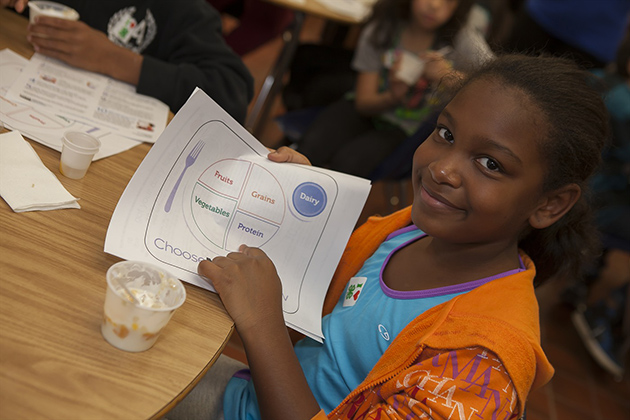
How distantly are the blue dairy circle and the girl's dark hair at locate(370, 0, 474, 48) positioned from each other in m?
1.60

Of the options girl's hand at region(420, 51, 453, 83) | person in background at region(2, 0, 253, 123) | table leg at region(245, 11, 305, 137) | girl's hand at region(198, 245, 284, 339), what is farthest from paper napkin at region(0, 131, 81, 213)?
table leg at region(245, 11, 305, 137)

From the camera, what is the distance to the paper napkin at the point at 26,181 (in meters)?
0.85

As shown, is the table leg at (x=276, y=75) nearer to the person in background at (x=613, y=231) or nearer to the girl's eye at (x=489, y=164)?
the person in background at (x=613, y=231)

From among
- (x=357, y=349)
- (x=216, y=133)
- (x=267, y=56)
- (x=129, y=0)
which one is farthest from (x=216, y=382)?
(x=267, y=56)

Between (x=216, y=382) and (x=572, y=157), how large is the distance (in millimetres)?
725

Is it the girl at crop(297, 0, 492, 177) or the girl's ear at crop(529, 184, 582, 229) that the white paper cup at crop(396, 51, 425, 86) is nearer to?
the girl at crop(297, 0, 492, 177)

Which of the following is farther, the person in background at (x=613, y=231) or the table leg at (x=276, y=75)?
the table leg at (x=276, y=75)

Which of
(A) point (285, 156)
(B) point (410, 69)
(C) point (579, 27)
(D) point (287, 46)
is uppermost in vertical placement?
(A) point (285, 156)

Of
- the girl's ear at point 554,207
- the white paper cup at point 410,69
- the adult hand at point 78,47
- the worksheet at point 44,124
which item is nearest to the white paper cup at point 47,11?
the adult hand at point 78,47

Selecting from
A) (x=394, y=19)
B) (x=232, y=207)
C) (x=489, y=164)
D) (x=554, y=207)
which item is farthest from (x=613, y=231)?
(x=232, y=207)

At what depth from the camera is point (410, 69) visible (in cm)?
238

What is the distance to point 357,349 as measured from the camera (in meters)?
1.02

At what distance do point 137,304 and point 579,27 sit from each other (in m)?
2.93

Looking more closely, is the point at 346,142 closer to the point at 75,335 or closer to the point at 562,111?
the point at 562,111
